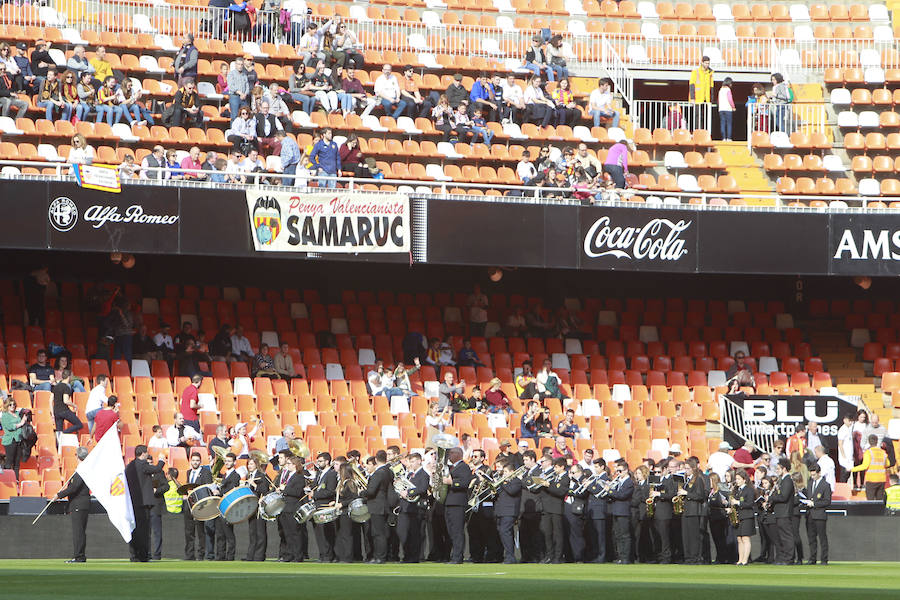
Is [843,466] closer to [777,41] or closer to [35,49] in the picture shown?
[777,41]

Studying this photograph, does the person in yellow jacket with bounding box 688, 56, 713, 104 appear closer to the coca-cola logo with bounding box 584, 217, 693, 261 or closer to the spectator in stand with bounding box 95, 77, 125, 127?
the coca-cola logo with bounding box 584, 217, 693, 261

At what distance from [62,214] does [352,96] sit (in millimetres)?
6917

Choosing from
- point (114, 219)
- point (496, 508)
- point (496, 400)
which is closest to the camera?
point (496, 508)

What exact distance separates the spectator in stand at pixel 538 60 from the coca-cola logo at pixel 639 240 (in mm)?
5564

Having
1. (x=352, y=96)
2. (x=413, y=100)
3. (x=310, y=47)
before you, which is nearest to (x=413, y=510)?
(x=352, y=96)

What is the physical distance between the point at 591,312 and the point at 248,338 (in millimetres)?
6306

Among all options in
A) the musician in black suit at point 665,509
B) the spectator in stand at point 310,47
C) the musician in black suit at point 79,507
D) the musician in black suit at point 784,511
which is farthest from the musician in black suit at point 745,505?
the spectator in stand at point 310,47

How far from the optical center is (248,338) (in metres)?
25.8

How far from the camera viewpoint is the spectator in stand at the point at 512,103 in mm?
29234

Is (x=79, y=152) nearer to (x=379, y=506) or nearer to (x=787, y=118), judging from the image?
(x=379, y=506)

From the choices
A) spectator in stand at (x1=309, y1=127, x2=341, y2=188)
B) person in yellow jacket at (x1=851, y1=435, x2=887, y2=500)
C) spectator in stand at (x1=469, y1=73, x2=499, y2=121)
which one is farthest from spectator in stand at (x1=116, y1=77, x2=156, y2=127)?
person in yellow jacket at (x1=851, y1=435, x2=887, y2=500)

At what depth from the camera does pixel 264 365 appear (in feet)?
81.3

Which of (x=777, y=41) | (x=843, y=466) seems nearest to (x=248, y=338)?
(x=843, y=466)

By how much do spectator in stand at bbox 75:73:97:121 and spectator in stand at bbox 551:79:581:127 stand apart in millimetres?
8450
